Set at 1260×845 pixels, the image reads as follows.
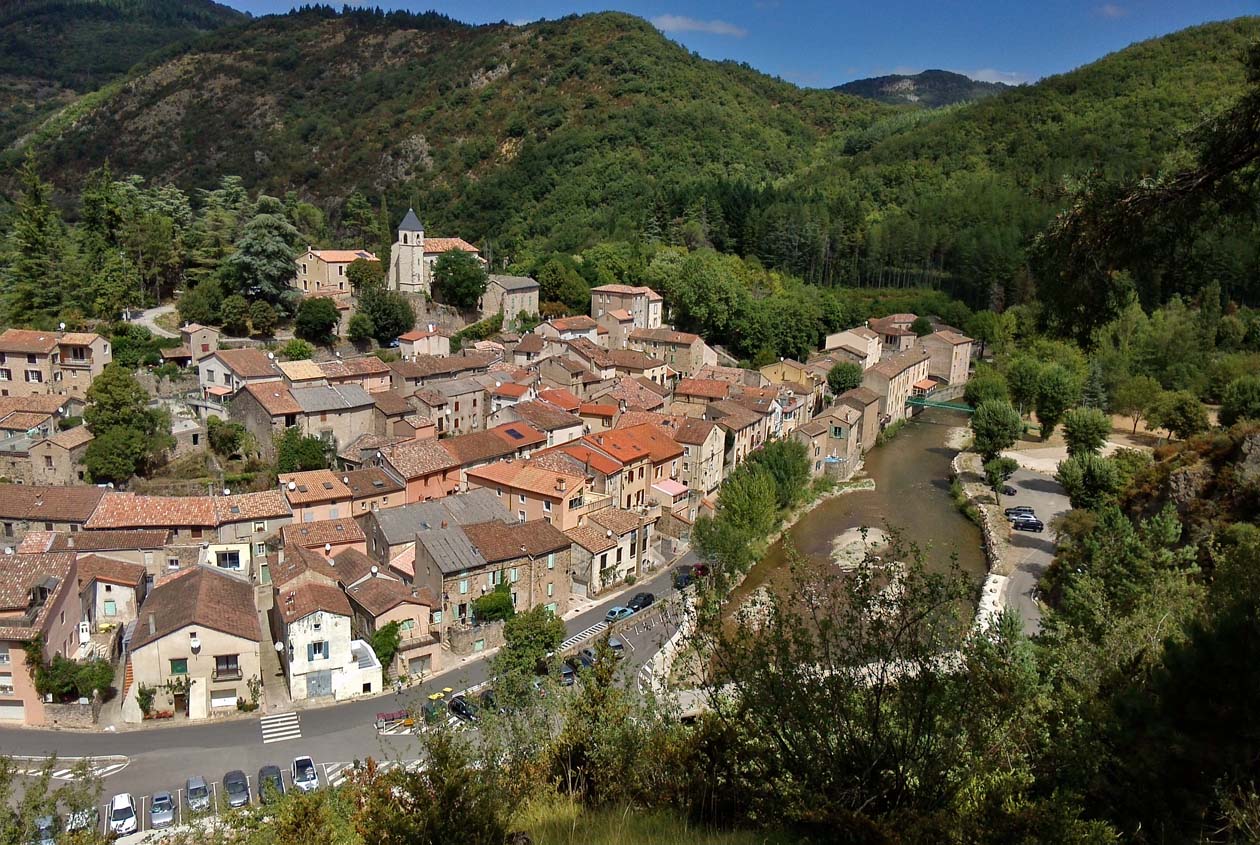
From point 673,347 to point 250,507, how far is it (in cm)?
2060

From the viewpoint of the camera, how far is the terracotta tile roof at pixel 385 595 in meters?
18.2

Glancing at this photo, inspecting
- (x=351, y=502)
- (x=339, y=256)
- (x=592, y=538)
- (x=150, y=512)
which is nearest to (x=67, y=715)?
(x=150, y=512)

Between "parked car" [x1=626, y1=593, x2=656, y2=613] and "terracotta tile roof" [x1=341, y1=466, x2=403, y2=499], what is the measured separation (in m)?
6.98

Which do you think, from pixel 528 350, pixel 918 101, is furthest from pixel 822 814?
pixel 918 101

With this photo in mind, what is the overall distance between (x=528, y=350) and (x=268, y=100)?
82.4 m

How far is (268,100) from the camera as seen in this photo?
9731 cm

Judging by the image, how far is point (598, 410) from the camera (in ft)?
95.1

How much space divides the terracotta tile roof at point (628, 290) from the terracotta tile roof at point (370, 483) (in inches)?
722

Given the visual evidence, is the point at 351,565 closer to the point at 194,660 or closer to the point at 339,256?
the point at 194,660

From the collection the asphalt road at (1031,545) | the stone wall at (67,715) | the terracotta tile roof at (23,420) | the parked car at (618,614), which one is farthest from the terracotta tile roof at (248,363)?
the asphalt road at (1031,545)

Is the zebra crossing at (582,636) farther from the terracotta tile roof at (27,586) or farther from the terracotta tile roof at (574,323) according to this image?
the terracotta tile roof at (574,323)

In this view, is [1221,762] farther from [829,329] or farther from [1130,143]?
[1130,143]

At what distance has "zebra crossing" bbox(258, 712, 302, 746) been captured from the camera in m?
15.6

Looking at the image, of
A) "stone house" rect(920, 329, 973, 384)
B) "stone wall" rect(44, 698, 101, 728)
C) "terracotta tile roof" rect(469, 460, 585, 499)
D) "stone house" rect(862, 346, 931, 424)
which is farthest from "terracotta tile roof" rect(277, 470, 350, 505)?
"stone house" rect(920, 329, 973, 384)
